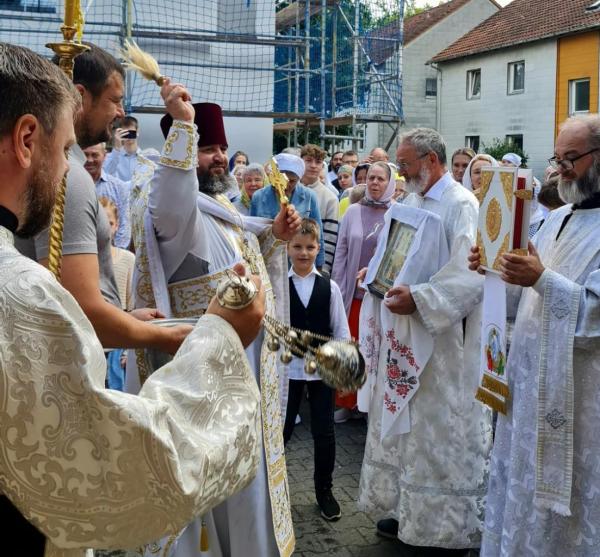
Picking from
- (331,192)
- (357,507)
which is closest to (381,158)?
(331,192)

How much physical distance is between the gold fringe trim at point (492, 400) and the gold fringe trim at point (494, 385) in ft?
0.09

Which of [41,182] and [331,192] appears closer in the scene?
[41,182]

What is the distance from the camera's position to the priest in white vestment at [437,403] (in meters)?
4.23

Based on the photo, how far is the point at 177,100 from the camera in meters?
3.01

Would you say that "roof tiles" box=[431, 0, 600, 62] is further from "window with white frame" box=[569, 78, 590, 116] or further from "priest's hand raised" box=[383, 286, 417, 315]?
"priest's hand raised" box=[383, 286, 417, 315]

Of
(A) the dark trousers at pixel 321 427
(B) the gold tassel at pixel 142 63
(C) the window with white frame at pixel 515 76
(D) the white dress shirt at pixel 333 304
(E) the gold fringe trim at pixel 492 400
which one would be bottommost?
(A) the dark trousers at pixel 321 427

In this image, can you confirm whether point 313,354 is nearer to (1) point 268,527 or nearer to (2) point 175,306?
(2) point 175,306

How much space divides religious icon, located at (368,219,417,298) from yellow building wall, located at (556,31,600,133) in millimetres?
23735

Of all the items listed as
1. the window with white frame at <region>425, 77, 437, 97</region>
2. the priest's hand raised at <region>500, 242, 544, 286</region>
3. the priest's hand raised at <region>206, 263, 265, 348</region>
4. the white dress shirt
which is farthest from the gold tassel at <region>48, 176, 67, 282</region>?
the window with white frame at <region>425, 77, 437, 97</region>

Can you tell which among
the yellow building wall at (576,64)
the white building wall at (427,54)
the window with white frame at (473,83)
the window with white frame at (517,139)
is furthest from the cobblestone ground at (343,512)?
the white building wall at (427,54)

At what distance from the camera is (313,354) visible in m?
2.16

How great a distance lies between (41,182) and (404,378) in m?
3.10

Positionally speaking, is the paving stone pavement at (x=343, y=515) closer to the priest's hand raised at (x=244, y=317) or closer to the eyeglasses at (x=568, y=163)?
the eyeglasses at (x=568, y=163)

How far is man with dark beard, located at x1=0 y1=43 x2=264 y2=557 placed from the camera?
4.35 ft
